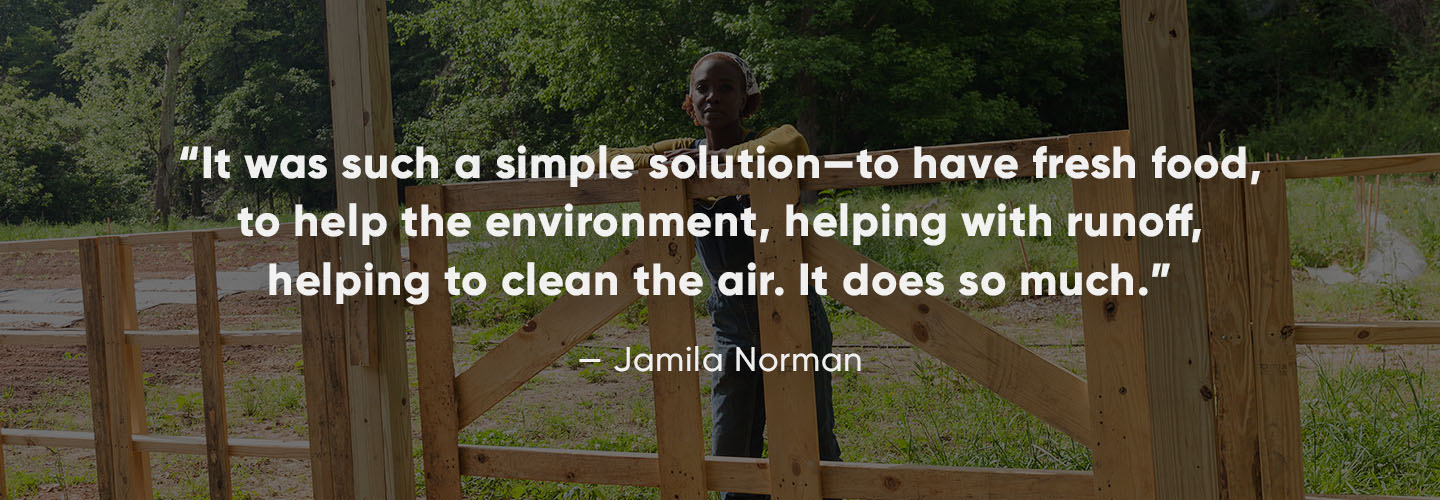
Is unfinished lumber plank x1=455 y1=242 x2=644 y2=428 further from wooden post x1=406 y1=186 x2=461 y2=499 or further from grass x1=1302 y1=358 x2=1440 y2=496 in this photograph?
grass x1=1302 y1=358 x2=1440 y2=496

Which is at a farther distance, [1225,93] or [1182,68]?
[1225,93]

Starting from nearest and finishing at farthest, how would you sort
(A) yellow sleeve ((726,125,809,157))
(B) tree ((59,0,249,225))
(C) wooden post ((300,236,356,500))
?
(A) yellow sleeve ((726,125,809,157)), (C) wooden post ((300,236,356,500)), (B) tree ((59,0,249,225))

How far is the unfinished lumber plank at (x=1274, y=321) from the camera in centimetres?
262

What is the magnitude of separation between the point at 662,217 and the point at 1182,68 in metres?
1.44

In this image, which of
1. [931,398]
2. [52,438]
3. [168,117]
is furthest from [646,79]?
[52,438]

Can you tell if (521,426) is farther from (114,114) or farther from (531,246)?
(114,114)

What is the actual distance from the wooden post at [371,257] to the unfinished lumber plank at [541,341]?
23 centimetres

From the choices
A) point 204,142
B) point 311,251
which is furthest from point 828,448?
point 204,142

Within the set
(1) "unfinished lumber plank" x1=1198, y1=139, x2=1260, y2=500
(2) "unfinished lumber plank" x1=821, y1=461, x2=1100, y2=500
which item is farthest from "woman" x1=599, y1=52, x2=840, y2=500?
(1) "unfinished lumber plank" x1=1198, y1=139, x2=1260, y2=500

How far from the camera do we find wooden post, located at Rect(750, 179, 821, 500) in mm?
2900

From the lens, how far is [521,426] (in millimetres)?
6039

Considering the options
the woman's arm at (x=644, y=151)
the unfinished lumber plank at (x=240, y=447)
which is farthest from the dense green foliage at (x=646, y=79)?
the woman's arm at (x=644, y=151)

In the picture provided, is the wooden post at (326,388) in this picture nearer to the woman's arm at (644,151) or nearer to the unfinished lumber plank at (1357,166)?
the woman's arm at (644,151)

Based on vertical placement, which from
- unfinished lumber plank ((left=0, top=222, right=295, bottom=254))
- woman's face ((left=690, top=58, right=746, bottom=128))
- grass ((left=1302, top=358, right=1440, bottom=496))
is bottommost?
grass ((left=1302, top=358, right=1440, bottom=496))
